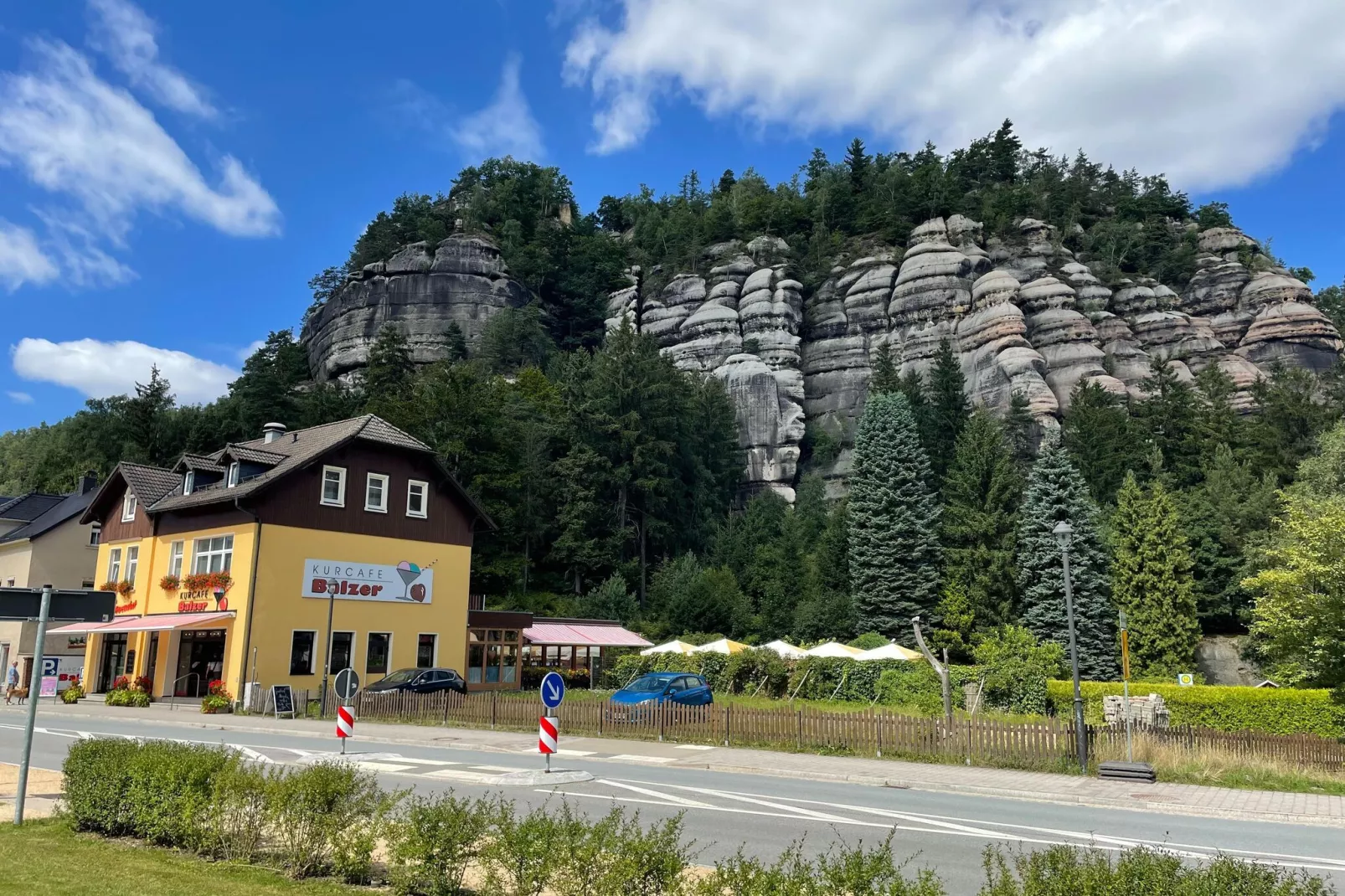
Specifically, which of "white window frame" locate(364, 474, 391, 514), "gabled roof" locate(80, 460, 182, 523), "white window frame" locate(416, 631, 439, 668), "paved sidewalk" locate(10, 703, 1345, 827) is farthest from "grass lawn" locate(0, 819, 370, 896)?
"gabled roof" locate(80, 460, 182, 523)

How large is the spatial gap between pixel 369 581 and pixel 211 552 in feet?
19.5

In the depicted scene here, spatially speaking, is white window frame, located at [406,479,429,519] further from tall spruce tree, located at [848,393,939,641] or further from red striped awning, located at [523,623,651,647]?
tall spruce tree, located at [848,393,939,641]

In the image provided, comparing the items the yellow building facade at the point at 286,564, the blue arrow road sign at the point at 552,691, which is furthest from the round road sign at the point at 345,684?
the yellow building facade at the point at 286,564

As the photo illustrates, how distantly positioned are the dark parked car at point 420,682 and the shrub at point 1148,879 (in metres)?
26.8

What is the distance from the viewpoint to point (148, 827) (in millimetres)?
9195

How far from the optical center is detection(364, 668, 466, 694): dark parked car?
99.2 ft

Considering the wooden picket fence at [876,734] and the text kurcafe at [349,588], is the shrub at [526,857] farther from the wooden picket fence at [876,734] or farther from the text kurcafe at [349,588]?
the text kurcafe at [349,588]

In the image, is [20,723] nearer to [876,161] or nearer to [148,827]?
[148,827]

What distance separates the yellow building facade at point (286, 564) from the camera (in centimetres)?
3338

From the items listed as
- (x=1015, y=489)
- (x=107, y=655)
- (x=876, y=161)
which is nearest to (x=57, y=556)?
(x=107, y=655)

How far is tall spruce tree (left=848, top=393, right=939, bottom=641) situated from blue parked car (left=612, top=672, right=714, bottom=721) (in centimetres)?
2607

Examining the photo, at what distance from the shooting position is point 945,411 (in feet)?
219

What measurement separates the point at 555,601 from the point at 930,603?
22.0m

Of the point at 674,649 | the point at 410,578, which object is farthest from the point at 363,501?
the point at 674,649
